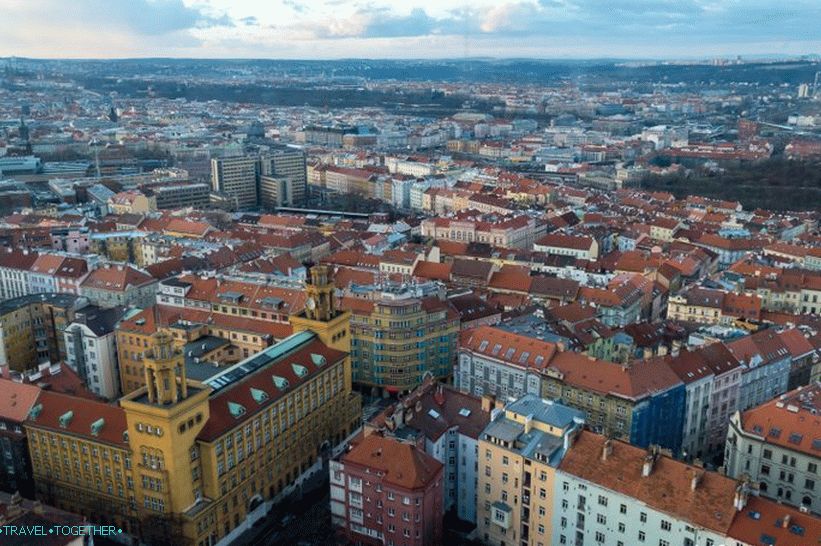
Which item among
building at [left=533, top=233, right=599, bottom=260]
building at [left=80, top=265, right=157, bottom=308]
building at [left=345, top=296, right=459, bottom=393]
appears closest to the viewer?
building at [left=345, top=296, right=459, bottom=393]

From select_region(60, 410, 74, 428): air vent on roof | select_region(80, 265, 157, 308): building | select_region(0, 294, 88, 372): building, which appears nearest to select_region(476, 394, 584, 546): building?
select_region(60, 410, 74, 428): air vent on roof

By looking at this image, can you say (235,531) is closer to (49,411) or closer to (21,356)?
(49,411)

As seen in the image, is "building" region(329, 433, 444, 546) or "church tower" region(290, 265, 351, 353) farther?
"church tower" region(290, 265, 351, 353)

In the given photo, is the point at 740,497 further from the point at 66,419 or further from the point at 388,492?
the point at 66,419

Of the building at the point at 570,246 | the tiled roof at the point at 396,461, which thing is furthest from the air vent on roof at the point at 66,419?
the building at the point at 570,246

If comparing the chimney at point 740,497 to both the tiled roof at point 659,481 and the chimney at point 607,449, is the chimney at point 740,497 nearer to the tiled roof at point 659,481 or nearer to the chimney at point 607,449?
the tiled roof at point 659,481

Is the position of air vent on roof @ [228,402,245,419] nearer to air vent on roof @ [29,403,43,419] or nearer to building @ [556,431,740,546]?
air vent on roof @ [29,403,43,419]

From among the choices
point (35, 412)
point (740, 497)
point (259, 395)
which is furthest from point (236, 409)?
point (740, 497)
